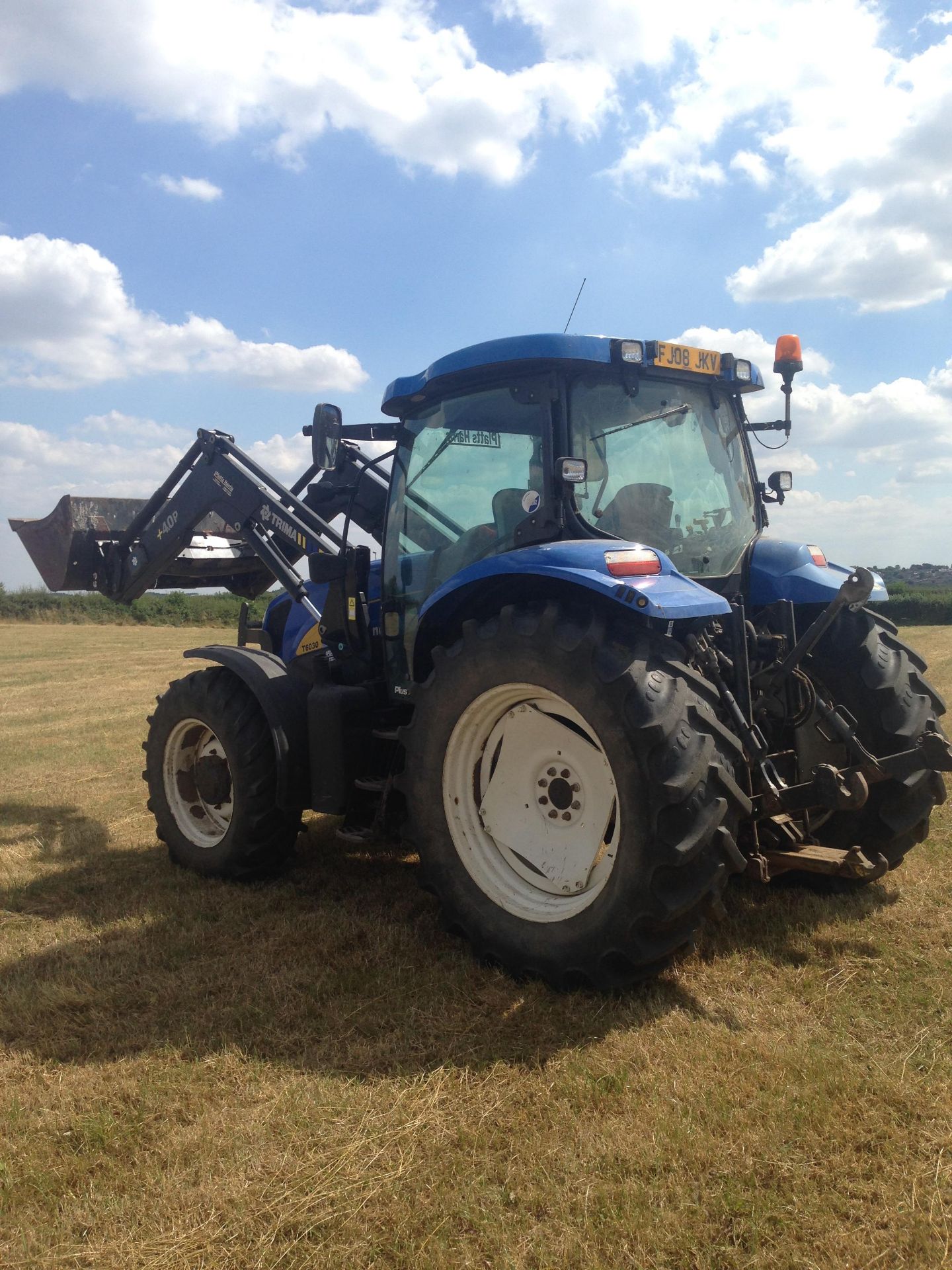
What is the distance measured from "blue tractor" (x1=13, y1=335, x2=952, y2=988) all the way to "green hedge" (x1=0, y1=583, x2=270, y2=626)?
92.2 ft

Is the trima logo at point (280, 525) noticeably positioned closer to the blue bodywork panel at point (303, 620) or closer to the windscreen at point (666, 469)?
the blue bodywork panel at point (303, 620)

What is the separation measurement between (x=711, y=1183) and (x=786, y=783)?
215cm

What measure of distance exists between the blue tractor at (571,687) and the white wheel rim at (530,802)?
1 centimetres

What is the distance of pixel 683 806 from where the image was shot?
308cm

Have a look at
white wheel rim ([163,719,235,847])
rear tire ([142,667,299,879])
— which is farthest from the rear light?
white wheel rim ([163,719,235,847])

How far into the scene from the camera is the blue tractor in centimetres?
323

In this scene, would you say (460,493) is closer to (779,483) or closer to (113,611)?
(779,483)

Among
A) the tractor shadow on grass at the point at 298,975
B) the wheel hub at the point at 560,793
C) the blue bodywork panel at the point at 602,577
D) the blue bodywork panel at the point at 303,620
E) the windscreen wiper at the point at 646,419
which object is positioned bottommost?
the tractor shadow on grass at the point at 298,975

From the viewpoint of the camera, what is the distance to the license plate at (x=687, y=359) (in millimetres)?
4059

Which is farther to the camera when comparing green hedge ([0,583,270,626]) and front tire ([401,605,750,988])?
green hedge ([0,583,270,626])

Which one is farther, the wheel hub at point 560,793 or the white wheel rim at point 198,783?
the white wheel rim at point 198,783

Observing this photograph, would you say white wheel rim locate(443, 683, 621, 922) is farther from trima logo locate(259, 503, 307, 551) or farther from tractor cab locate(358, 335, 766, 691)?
trima logo locate(259, 503, 307, 551)

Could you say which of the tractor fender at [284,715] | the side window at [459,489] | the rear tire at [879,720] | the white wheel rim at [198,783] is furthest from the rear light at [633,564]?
the white wheel rim at [198,783]

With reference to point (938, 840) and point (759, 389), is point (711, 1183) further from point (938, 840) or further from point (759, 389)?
point (759, 389)
